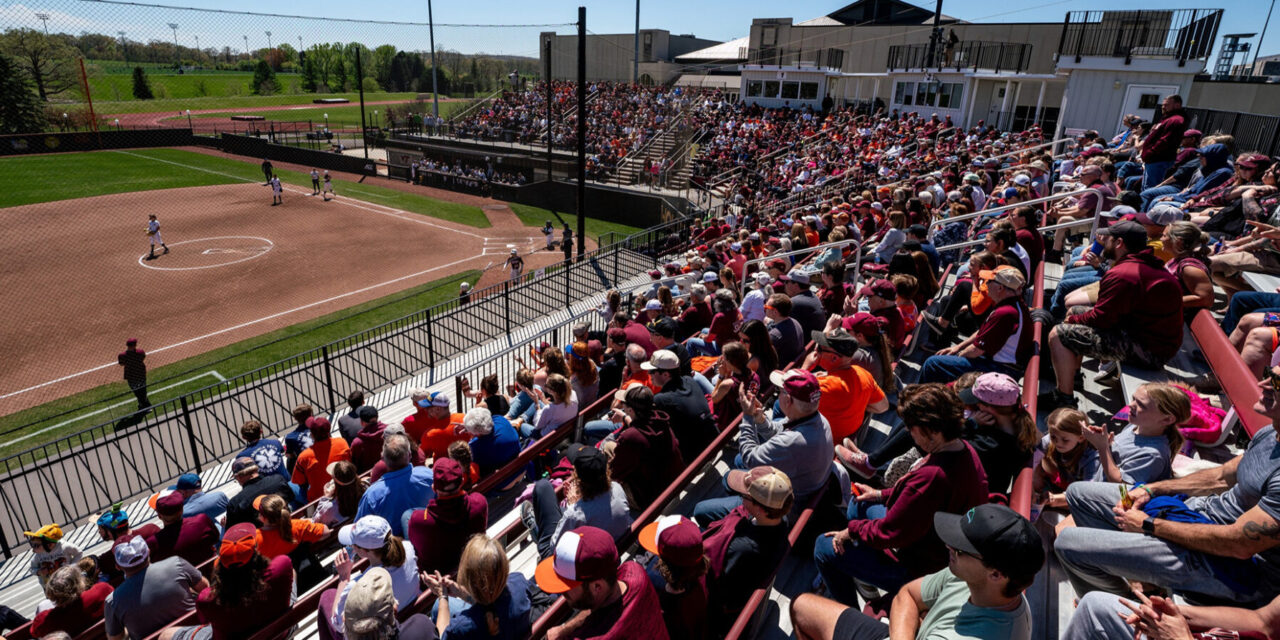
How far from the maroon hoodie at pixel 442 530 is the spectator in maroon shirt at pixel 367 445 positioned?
2.41 m

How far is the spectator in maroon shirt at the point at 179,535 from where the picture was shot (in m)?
5.13

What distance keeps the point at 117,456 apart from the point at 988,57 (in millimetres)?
36695

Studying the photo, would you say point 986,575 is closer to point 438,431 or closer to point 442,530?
point 442,530

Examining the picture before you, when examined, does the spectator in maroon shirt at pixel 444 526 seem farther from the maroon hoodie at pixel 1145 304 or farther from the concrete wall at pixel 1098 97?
the concrete wall at pixel 1098 97

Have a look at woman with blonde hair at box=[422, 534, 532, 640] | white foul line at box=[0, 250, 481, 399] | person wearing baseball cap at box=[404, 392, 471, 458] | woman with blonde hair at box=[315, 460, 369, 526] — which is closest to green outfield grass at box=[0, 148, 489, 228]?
white foul line at box=[0, 250, 481, 399]

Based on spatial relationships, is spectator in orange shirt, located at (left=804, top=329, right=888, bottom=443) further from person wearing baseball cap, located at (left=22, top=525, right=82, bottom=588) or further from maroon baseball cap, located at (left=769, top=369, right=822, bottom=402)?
person wearing baseball cap, located at (left=22, top=525, right=82, bottom=588)

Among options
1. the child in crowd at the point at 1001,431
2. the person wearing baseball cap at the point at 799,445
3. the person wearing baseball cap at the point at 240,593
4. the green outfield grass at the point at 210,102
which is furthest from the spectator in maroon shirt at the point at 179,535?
the green outfield grass at the point at 210,102

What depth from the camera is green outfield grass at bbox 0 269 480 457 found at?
1234 centimetres

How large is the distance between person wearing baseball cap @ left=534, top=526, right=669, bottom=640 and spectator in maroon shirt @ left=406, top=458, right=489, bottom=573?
4.73 ft

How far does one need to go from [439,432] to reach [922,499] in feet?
15.1

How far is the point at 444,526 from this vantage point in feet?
14.0

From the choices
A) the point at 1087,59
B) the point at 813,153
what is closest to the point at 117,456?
the point at 813,153

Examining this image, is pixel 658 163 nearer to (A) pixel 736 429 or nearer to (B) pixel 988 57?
(B) pixel 988 57

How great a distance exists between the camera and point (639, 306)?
1057 cm
